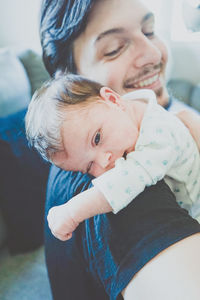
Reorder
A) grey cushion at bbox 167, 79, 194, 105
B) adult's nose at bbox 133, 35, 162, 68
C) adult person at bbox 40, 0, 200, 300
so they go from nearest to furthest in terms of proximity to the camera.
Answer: adult person at bbox 40, 0, 200, 300, adult's nose at bbox 133, 35, 162, 68, grey cushion at bbox 167, 79, 194, 105

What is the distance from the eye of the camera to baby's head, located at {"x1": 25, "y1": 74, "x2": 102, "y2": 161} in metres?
0.67

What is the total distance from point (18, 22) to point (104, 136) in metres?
1.98

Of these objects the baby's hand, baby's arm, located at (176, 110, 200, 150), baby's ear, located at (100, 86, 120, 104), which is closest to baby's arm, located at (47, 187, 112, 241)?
the baby's hand

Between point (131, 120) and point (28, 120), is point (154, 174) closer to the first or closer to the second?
point (131, 120)

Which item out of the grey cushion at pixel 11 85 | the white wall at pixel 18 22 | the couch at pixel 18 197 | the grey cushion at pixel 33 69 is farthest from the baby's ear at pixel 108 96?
the white wall at pixel 18 22

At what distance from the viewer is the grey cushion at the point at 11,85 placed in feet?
4.83

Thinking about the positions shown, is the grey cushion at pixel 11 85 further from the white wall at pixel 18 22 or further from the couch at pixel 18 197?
the white wall at pixel 18 22

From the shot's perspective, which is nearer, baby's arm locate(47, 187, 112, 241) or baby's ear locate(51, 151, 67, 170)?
baby's arm locate(47, 187, 112, 241)

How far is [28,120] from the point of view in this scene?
730mm

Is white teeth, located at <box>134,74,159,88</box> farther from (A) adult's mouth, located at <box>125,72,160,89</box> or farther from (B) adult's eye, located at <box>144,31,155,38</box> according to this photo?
(B) adult's eye, located at <box>144,31,155,38</box>

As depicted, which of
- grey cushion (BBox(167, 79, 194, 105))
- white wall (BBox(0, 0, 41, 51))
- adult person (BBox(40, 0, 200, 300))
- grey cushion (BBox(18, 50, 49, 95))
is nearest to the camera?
adult person (BBox(40, 0, 200, 300))

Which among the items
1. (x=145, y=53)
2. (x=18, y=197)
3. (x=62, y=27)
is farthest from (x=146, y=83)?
(x=18, y=197)

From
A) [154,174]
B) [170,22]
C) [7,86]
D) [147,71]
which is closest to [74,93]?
[154,174]

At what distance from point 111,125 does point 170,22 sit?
232 centimetres
